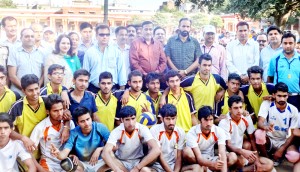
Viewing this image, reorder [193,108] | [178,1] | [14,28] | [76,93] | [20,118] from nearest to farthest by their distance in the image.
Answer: [20,118] < [76,93] < [193,108] < [14,28] < [178,1]

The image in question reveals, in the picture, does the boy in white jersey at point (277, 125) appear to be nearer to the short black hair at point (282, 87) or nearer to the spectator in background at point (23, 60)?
the short black hair at point (282, 87)

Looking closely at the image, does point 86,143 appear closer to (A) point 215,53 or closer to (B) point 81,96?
(B) point 81,96

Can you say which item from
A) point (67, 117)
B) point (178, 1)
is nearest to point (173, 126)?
point (67, 117)

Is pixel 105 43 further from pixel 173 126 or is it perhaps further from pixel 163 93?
pixel 173 126

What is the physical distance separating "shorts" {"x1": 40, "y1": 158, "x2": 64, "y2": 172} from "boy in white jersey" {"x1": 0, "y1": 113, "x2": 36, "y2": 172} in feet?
0.98

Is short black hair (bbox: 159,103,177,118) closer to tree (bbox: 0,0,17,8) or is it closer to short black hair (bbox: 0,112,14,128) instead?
short black hair (bbox: 0,112,14,128)

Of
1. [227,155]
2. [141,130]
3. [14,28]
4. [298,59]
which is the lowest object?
[227,155]

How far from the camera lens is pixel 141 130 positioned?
4867 millimetres

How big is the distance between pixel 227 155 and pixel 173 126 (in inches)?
32.0

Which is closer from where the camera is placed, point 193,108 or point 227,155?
point 227,155

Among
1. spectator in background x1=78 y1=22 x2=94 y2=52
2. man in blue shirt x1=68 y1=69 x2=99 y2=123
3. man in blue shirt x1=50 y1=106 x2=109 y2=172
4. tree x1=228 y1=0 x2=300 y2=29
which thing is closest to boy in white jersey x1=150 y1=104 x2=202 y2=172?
man in blue shirt x1=50 y1=106 x2=109 y2=172

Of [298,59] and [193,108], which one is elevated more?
[298,59]

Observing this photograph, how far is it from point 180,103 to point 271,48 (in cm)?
221

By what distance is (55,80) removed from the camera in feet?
17.2
